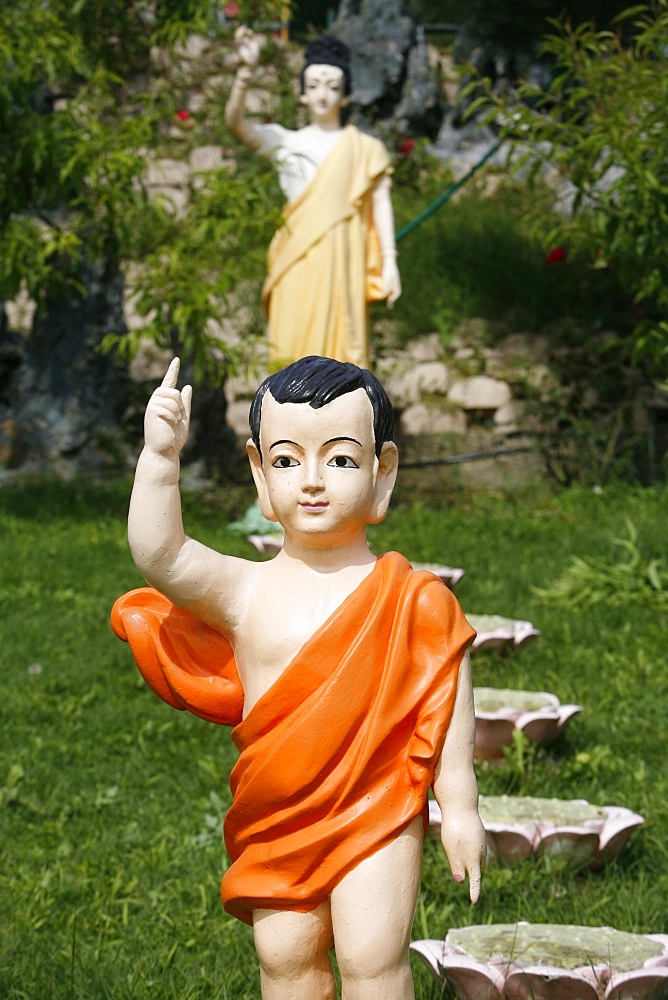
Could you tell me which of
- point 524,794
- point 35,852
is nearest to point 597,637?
point 524,794

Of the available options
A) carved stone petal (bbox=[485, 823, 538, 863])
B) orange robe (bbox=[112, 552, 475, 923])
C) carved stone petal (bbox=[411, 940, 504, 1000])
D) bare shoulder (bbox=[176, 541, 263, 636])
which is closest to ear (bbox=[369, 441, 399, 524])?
orange robe (bbox=[112, 552, 475, 923])

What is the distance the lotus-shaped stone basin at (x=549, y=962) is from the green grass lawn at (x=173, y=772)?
0.16 m

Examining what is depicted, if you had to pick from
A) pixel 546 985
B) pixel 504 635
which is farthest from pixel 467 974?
pixel 504 635

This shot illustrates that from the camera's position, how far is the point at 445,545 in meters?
6.85

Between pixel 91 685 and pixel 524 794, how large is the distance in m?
1.90

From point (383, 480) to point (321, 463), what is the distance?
0.17 meters

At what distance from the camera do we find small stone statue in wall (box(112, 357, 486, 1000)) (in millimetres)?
2066

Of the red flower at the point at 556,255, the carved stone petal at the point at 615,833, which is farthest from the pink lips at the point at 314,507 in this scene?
the red flower at the point at 556,255

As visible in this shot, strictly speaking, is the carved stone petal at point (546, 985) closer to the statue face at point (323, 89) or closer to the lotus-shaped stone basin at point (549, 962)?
the lotus-shaped stone basin at point (549, 962)

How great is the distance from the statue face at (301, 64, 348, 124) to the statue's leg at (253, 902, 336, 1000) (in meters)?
5.18

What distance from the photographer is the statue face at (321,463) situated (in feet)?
7.00

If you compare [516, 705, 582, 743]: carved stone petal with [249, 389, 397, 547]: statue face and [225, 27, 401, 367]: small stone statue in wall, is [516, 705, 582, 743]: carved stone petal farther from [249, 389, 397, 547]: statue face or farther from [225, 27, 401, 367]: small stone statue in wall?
[225, 27, 401, 367]: small stone statue in wall

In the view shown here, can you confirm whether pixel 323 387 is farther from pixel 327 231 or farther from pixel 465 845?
pixel 327 231

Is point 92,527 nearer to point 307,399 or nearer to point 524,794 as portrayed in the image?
point 524,794
